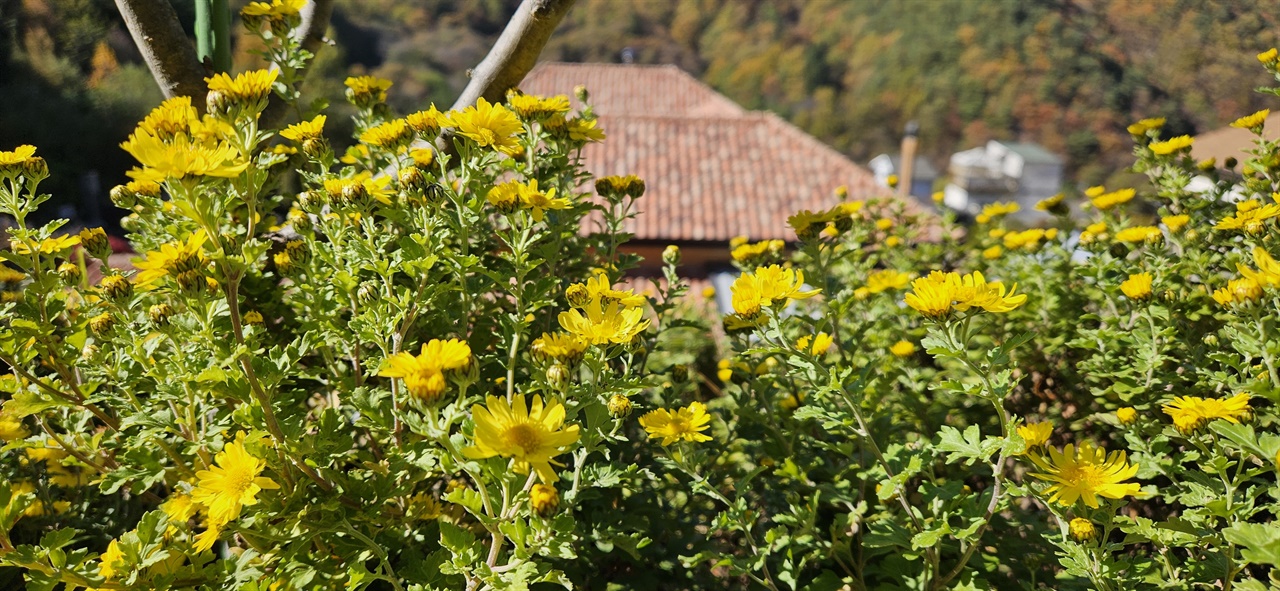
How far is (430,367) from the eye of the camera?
84cm

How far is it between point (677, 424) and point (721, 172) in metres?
10.4

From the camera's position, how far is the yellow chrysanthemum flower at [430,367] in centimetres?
82

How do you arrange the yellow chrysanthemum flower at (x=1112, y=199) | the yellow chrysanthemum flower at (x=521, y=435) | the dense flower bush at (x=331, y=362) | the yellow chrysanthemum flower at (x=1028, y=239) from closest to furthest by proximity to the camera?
the yellow chrysanthemum flower at (x=521, y=435) < the dense flower bush at (x=331, y=362) < the yellow chrysanthemum flower at (x=1112, y=199) < the yellow chrysanthemum flower at (x=1028, y=239)

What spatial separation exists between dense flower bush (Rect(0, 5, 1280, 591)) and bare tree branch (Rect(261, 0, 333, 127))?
203mm

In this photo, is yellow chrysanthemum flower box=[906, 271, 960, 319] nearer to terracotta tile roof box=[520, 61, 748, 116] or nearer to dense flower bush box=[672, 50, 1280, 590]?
dense flower bush box=[672, 50, 1280, 590]

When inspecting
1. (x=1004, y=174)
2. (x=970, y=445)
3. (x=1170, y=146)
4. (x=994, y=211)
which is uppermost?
(x=1170, y=146)

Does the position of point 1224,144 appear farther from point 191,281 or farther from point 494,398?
point 191,281

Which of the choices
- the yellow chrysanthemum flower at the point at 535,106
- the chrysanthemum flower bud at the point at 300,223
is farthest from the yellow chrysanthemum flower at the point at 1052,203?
the chrysanthemum flower bud at the point at 300,223

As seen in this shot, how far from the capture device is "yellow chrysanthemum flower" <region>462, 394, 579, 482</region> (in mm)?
811

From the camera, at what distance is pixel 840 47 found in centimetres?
4328

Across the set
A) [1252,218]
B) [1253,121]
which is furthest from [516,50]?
[1253,121]

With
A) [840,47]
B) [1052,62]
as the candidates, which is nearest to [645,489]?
[1052,62]

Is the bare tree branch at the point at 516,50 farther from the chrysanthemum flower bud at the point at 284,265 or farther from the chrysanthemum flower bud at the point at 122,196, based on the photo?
the chrysanthemum flower bud at the point at 122,196

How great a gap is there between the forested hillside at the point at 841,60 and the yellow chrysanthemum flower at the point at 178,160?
541mm
